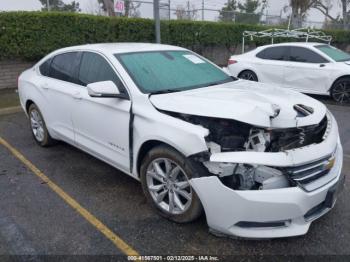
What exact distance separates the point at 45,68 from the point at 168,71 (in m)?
2.19

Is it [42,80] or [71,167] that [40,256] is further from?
[42,80]

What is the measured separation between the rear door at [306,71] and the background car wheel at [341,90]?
0.63ft

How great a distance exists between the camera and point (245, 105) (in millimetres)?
2887

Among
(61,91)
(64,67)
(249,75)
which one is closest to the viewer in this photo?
(61,91)

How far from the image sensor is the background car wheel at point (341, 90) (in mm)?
8023

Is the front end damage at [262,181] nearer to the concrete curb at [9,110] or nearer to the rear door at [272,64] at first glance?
the concrete curb at [9,110]

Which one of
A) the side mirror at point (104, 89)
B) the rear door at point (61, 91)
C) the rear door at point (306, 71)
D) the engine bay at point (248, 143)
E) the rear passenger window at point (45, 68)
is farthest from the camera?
the rear door at point (306, 71)

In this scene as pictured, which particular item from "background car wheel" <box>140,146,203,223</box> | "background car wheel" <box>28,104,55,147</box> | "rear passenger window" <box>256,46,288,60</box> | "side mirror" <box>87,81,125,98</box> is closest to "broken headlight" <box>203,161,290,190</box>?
"background car wheel" <box>140,146,203,223</box>

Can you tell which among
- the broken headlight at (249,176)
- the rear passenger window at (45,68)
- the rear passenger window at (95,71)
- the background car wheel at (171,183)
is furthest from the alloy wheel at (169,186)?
the rear passenger window at (45,68)

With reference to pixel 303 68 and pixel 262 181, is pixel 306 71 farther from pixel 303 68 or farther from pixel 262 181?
pixel 262 181

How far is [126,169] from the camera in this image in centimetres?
356

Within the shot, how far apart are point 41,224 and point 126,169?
97cm

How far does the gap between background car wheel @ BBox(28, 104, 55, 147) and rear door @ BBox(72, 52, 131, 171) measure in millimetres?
1063

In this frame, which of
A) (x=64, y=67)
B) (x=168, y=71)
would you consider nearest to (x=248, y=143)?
(x=168, y=71)
